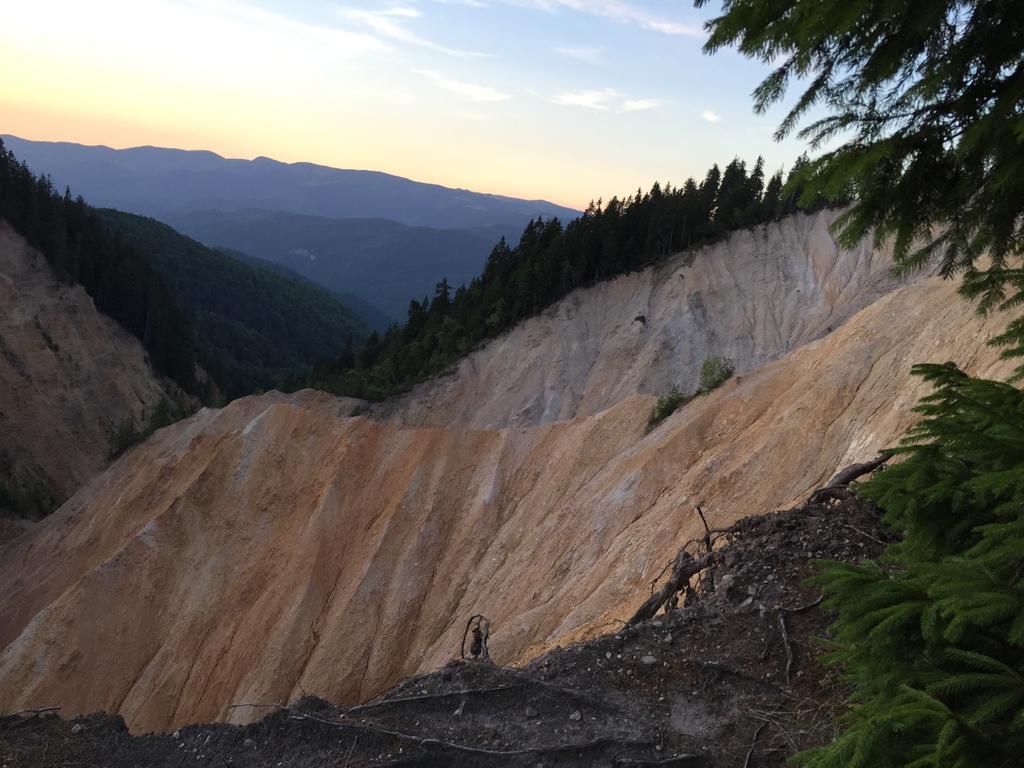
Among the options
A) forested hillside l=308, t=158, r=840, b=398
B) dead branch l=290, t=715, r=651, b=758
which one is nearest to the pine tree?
dead branch l=290, t=715, r=651, b=758

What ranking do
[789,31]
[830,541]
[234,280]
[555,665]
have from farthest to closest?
[234,280]
[830,541]
[555,665]
[789,31]

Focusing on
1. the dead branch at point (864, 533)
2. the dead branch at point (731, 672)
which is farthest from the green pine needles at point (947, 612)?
the dead branch at point (864, 533)

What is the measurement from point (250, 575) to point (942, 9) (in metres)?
26.7

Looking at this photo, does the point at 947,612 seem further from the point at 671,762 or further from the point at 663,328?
the point at 663,328

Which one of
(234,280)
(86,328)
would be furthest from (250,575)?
(234,280)

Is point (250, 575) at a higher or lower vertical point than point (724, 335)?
lower

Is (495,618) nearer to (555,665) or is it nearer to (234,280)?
(555,665)

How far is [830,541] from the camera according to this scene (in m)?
6.89

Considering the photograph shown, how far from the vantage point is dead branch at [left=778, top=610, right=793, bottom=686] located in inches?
215

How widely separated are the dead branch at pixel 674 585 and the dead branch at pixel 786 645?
1524 millimetres

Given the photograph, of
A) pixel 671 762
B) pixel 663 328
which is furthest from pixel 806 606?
pixel 663 328

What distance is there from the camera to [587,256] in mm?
42656

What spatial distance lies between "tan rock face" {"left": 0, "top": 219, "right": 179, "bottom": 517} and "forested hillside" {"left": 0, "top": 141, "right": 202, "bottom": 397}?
6.48 feet

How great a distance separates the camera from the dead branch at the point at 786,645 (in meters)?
5.46
